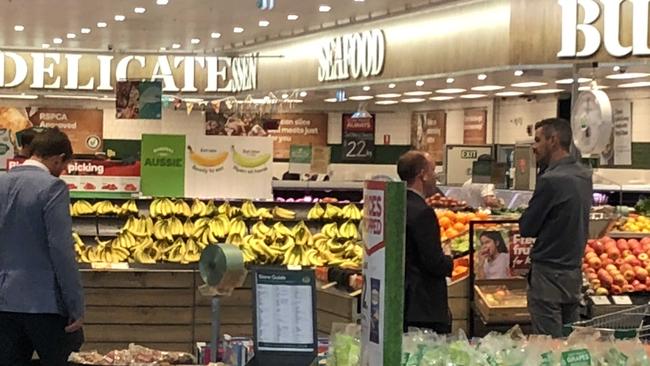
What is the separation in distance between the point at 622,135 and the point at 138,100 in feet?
21.5

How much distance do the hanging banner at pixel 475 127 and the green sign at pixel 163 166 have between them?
13.2 m

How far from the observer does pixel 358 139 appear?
26156 millimetres

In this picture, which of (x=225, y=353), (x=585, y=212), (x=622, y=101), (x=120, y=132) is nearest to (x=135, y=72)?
(x=120, y=132)

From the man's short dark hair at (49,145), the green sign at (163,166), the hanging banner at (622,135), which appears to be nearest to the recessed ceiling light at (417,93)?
the hanging banner at (622,135)

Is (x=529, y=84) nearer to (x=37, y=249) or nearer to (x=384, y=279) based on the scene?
(x=37, y=249)

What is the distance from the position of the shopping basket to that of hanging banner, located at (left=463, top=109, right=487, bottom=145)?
15790 millimetres

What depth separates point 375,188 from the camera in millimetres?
2217

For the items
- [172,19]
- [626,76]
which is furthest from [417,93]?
[626,76]

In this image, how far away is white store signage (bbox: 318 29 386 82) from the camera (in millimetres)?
15828

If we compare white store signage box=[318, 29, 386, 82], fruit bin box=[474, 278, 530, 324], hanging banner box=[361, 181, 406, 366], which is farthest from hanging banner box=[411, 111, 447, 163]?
hanging banner box=[361, 181, 406, 366]

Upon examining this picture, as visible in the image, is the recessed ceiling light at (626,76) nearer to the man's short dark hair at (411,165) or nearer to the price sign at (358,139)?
the man's short dark hair at (411,165)

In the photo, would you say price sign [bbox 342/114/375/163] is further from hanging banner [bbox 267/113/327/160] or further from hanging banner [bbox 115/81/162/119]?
hanging banner [bbox 115/81/162/119]

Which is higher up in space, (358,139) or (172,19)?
(172,19)

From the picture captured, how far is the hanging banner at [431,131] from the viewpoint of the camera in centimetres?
2375
